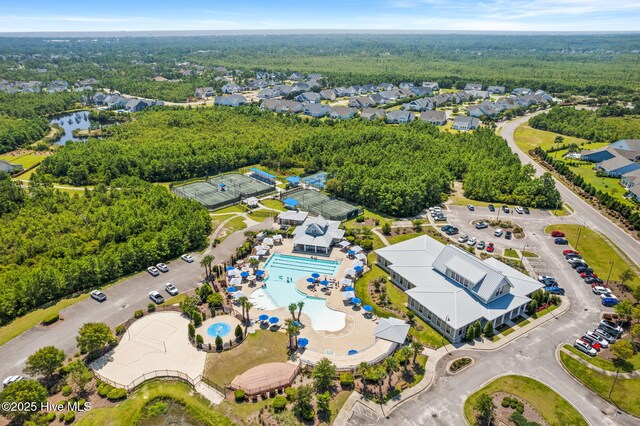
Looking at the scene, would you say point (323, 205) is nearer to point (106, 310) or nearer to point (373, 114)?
point (106, 310)

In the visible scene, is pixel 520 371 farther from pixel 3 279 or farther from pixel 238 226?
pixel 3 279

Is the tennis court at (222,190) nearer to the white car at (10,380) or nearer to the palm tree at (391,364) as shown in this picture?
the white car at (10,380)

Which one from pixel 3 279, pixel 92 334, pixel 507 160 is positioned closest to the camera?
pixel 92 334

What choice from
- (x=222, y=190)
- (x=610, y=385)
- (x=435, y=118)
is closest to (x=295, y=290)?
(x=610, y=385)

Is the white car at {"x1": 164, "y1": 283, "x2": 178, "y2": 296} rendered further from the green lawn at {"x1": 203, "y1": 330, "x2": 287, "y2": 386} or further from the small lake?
the small lake

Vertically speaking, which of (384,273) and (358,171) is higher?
(358,171)

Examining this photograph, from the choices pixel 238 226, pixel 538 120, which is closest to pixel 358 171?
pixel 238 226

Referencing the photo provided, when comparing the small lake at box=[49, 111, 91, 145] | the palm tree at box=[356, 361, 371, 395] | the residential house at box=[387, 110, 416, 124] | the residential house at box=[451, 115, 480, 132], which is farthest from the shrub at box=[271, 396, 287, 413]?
the small lake at box=[49, 111, 91, 145]
